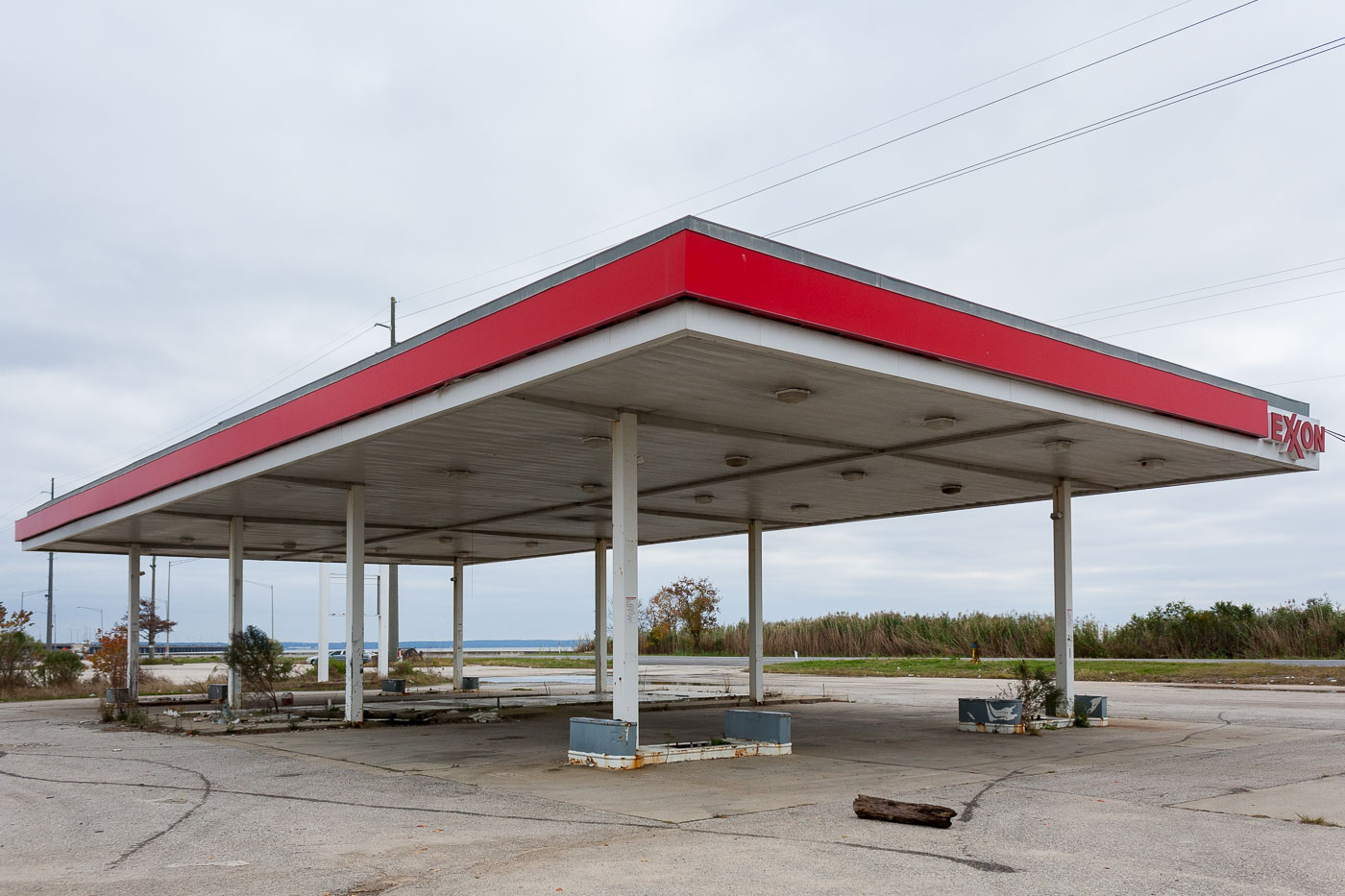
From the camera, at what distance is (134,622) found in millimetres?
30016

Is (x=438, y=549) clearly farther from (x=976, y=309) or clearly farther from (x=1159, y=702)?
(x=976, y=309)

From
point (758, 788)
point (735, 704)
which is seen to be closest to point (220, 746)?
point (758, 788)

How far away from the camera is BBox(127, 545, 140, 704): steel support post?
96.6 feet

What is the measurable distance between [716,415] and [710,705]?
1247 cm

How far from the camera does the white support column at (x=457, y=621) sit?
34.6m

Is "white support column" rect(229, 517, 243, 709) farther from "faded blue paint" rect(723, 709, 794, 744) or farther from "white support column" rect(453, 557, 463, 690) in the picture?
"faded blue paint" rect(723, 709, 794, 744)

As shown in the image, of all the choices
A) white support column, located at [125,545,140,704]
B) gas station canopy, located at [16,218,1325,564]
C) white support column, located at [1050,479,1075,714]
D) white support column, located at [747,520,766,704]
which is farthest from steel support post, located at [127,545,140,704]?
white support column, located at [1050,479,1075,714]

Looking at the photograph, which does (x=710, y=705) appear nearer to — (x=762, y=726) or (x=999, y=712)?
(x=999, y=712)

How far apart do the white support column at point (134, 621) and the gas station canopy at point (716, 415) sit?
3.85 m

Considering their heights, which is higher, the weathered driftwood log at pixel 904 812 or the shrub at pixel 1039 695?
the weathered driftwood log at pixel 904 812

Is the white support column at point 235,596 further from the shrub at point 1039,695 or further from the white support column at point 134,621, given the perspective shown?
the shrub at point 1039,695

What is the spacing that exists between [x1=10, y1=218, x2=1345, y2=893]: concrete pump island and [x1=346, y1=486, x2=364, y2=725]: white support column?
0.36 ft

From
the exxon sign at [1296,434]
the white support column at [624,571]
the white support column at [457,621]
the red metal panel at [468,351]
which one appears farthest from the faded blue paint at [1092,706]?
the white support column at [457,621]

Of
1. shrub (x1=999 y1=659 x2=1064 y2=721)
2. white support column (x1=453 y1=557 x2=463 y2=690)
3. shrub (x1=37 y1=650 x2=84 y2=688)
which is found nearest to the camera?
shrub (x1=999 y1=659 x2=1064 y2=721)
